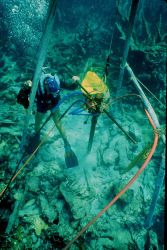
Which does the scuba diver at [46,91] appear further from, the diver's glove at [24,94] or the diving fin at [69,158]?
the diving fin at [69,158]

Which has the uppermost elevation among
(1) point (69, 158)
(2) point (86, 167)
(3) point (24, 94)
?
(3) point (24, 94)

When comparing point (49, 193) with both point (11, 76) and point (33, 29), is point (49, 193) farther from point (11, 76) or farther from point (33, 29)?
point (33, 29)

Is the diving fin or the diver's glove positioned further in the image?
the diving fin

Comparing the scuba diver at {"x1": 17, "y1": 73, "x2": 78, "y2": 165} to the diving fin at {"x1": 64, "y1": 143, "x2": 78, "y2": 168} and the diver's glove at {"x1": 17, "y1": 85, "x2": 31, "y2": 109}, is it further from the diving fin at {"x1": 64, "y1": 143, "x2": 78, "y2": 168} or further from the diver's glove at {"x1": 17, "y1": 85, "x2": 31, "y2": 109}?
the diving fin at {"x1": 64, "y1": 143, "x2": 78, "y2": 168}

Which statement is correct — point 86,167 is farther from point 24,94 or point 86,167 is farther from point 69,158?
point 24,94

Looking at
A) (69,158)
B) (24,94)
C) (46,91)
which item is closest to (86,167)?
(69,158)

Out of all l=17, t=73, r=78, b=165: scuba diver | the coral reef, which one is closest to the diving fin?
the coral reef

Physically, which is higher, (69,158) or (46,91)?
(46,91)

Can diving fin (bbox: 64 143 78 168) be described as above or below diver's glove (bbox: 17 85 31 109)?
below

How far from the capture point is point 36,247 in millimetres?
2951

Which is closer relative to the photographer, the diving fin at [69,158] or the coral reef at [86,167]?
the coral reef at [86,167]

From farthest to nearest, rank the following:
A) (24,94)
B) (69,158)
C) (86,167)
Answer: (86,167)
(69,158)
(24,94)

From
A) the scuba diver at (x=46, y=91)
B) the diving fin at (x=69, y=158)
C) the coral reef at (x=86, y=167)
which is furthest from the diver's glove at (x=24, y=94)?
the diving fin at (x=69, y=158)

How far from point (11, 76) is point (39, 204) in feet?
16.7
